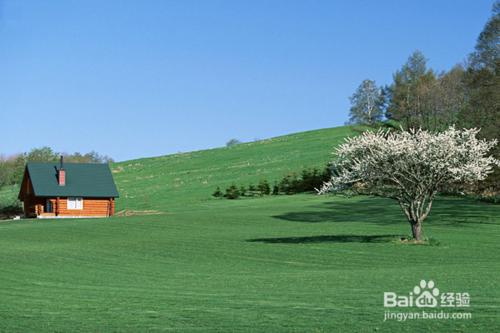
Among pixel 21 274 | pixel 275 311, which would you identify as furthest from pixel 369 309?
pixel 21 274

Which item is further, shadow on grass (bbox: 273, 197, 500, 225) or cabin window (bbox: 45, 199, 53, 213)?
cabin window (bbox: 45, 199, 53, 213)

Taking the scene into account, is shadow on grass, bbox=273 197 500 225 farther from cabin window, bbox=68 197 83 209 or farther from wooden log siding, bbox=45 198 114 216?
cabin window, bbox=68 197 83 209

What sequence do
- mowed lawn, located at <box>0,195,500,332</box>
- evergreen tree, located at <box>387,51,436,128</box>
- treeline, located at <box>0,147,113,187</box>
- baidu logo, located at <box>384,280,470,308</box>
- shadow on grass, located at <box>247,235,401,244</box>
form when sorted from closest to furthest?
mowed lawn, located at <box>0,195,500,332</box>, baidu logo, located at <box>384,280,470,308</box>, shadow on grass, located at <box>247,235,401,244</box>, evergreen tree, located at <box>387,51,436,128</box>, treeline, located at <box>0,147,113,187</box>

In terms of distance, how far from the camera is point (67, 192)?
73.0m

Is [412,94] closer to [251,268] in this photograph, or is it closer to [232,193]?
[232,193]

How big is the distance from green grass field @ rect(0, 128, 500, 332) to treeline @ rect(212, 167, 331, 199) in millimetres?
6745

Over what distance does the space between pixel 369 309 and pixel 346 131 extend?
105 metres

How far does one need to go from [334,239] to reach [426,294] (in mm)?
21504

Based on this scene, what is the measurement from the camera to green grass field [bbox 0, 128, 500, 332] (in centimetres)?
1311

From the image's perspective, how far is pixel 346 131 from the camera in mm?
117188

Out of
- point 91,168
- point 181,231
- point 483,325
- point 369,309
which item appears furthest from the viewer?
point 91,168

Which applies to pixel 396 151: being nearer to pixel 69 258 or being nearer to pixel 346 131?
pixel 69 258

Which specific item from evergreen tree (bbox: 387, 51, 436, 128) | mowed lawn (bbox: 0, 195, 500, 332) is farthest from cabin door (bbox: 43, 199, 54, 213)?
evergreen tree (bbox: 387, 51, 436, 128)

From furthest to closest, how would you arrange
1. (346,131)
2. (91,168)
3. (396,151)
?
(346,131) → (91,168) → (396,151)
